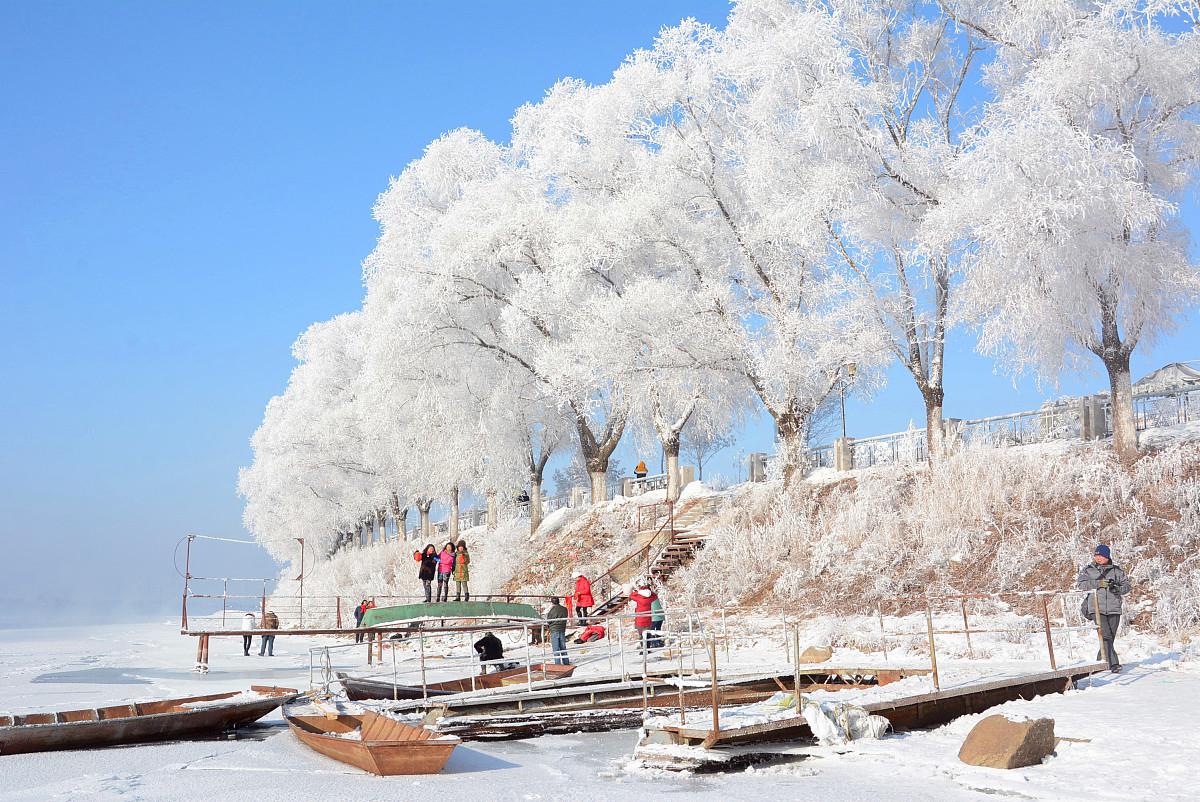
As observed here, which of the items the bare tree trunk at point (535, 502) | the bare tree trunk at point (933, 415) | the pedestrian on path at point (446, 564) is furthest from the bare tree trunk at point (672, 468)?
the bare tree trunk at point (933, 415)

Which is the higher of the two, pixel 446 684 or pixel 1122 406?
pixel 1122 406

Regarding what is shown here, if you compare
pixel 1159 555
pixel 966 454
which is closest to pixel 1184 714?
pixel 1159 555

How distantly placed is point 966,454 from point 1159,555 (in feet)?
19.5

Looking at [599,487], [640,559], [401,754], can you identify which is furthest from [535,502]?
[401,754]

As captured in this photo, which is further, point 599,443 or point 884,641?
point 599,443

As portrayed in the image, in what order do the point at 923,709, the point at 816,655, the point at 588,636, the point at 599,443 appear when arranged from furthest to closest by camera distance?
the point at 599,443, the point at 588,636, the point at 816,655, the point at 923,709

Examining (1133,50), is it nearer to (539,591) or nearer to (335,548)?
(539,591)

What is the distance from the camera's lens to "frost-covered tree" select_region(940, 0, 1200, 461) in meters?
19.8

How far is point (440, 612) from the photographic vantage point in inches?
802

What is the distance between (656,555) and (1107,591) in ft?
52.3

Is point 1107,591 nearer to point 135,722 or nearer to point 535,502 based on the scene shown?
point 135,722

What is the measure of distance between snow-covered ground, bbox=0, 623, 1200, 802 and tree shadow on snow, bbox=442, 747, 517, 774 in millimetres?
23

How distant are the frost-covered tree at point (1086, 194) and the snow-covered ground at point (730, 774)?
8105 millimetres

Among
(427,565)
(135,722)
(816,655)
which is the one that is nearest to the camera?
(135,722)
